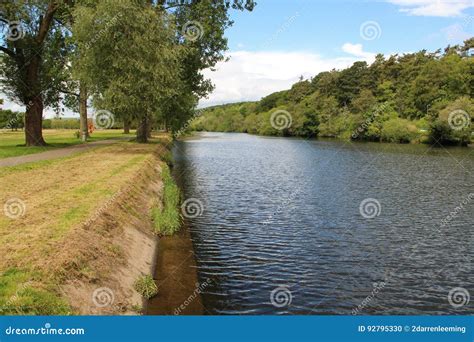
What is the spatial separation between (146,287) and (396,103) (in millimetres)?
129400

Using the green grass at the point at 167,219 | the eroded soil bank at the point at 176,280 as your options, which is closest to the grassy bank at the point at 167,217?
the green grass at the point at 167,219

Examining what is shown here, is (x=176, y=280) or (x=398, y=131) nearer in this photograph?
(x=176, y=280)

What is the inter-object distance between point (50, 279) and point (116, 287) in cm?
209

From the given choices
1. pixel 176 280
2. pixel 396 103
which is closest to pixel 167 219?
pixel 176 280

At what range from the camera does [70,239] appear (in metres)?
12.2

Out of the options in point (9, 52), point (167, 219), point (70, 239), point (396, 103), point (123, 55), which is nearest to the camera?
point (70, 239)

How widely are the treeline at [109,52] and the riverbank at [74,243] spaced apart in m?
14.9

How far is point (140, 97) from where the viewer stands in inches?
1441

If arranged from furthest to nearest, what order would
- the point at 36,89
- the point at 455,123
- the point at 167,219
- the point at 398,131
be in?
1. the point at 398,131
2. the point at 455,123
3. the point at 36,89
4. the point at 167,219

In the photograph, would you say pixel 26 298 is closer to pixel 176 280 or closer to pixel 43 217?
pixel 176 280

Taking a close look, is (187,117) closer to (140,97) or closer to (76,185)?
(140,97)

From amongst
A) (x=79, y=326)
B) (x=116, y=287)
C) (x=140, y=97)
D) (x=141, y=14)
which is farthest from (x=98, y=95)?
(x=79, y=326)

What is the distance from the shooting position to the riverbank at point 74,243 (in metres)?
9.48

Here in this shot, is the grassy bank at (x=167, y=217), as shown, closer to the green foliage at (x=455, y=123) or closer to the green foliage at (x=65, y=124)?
the green foliage at (x=455, y=123)
